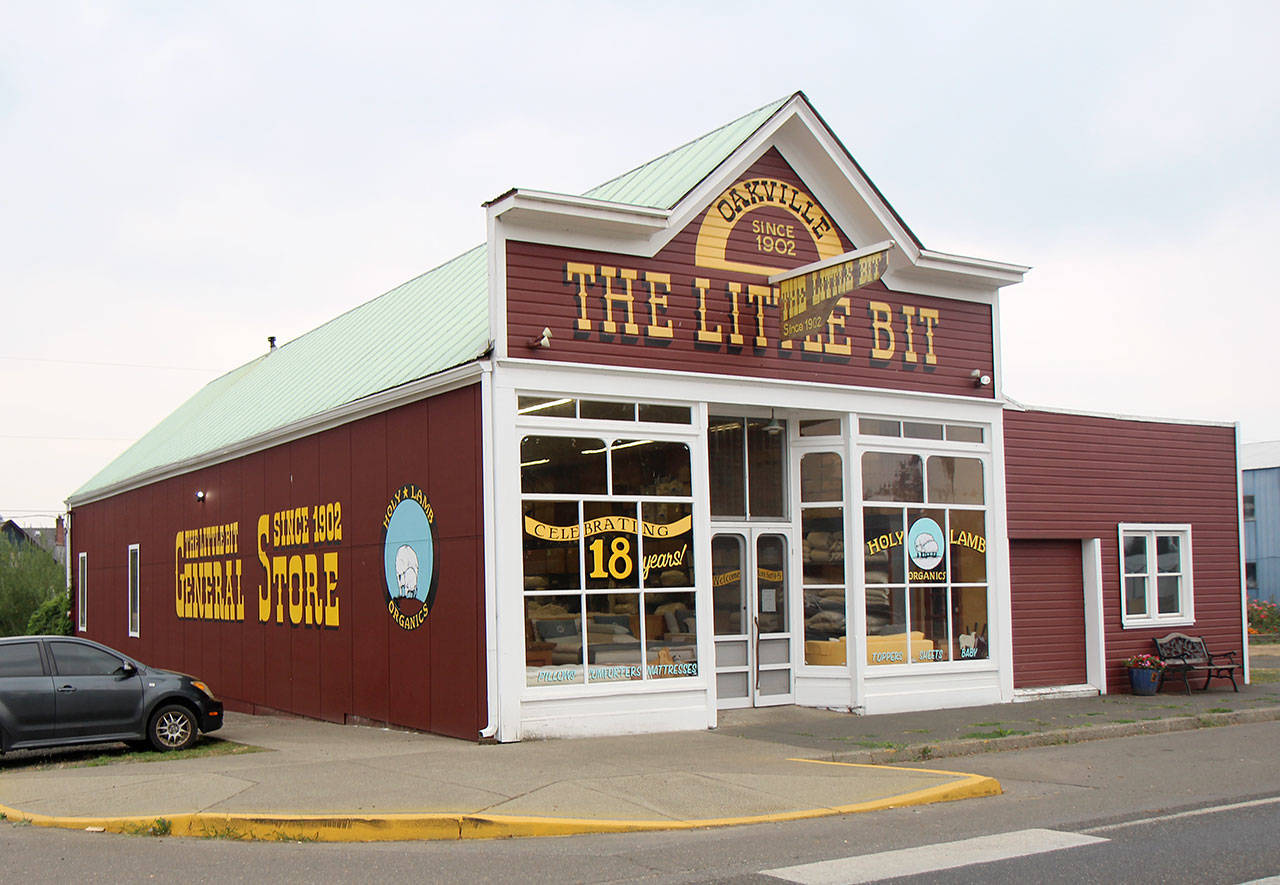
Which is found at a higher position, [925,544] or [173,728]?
[925,544]

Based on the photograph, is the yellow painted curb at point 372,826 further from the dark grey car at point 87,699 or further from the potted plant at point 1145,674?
the potted plant at point 1145,674

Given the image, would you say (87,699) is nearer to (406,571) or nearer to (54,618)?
(406,571)

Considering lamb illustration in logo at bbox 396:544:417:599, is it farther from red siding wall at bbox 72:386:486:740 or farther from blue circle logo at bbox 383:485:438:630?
red siding wall at bbox 72:386:486:740

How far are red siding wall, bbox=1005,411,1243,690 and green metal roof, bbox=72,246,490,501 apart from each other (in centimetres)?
806

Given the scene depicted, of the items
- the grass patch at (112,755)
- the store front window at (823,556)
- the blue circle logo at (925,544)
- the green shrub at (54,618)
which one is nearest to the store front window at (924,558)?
the blue circle logo at (925,544)

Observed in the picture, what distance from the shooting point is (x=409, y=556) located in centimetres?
1480

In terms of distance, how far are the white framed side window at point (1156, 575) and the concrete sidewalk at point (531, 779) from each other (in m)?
3.80

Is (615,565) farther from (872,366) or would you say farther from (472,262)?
(472,262)

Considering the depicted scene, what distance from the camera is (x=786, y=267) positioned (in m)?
15.9

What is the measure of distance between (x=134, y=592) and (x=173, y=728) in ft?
45.5

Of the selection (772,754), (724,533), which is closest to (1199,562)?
(724,533)

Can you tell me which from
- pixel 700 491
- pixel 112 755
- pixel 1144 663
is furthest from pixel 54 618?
pixel 1144 663

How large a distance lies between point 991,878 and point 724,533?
8590 mm

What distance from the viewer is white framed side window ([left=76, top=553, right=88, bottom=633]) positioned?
30.5m
